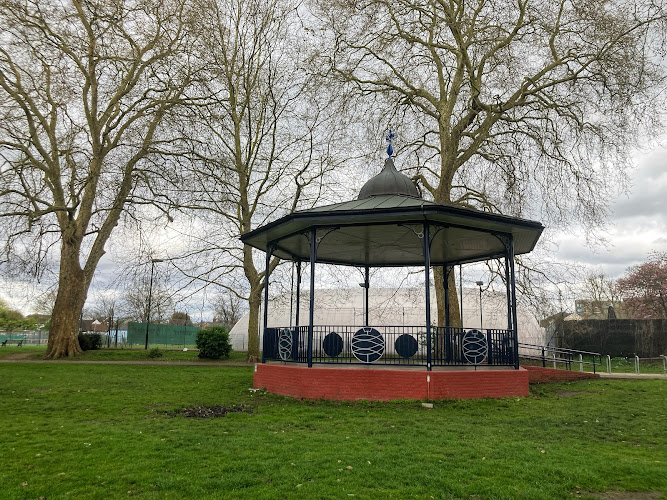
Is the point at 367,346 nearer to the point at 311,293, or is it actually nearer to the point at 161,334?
the point at 311,293

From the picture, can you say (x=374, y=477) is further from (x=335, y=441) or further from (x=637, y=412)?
(x=637, y=412)

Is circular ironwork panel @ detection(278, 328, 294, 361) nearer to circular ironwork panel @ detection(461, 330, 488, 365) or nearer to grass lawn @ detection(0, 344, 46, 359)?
circular ironwork panel @ detection(461, 330, 488, 365)

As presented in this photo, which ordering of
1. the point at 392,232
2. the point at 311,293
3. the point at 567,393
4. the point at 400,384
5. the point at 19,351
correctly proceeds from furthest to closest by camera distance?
the point at 19,351 → the point at 392,232 → the point at 567,393 → the point at 311,293 → the point at 400,384

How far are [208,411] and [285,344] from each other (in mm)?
3172

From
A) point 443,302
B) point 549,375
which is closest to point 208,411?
point 443,302

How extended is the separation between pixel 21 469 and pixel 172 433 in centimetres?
213

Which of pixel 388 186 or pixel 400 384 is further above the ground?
pixel 388 186

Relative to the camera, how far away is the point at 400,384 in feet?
33.0

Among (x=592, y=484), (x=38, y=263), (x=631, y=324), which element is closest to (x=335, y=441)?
(x=592, y=484)

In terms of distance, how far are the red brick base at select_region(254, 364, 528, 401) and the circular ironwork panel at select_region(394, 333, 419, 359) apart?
1152mm

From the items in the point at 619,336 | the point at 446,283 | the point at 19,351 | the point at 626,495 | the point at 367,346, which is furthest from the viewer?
the point at 619,336

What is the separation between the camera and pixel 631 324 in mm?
28141

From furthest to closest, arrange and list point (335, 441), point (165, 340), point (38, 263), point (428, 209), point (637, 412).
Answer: point (165, 340)
point (38, 263)
point (428, 209)
point (637, 412)
point (335, 441)

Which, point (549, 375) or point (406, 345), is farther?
point (549, 375)
